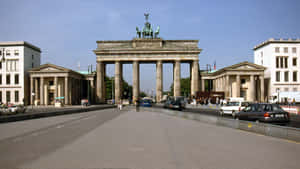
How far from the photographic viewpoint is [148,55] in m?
76.9

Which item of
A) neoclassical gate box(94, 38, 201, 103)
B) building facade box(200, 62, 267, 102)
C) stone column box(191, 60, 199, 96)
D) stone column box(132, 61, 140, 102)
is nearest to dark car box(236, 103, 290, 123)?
building facade box(200, 62, 267, 102)

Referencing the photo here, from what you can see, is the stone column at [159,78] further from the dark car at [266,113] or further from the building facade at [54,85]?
the dark car at [266,113]

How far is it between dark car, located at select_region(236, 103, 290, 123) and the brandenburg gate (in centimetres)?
5955

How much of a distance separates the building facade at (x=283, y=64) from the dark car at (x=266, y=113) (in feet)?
206

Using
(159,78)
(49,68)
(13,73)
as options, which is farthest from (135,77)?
(13,73)

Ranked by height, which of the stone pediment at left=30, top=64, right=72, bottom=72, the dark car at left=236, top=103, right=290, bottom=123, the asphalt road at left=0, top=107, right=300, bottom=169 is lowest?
the asphalt road at left=0, top=107, right=300, bottom=169

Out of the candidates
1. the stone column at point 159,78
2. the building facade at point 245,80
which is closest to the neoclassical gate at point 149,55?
the stone column at point 159,78

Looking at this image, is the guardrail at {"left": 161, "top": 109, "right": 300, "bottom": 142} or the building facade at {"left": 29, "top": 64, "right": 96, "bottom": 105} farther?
the building facade at {"left": 29, "top": 64, "right": 96, "bottom": 105}

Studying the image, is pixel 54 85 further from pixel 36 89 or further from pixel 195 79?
pixel 195 79

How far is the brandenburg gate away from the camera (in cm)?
7600

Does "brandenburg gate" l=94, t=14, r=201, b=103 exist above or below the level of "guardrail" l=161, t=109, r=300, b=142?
above

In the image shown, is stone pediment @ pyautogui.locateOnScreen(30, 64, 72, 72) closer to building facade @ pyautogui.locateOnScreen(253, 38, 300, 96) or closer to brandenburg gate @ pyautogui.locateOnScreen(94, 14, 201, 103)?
brandenburg gate @ pyautogui.locateOnScreen(94, 14, 201, 103)

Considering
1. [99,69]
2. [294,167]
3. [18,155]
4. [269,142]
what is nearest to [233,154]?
[294,167]

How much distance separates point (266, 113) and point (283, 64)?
65252 millimetres
